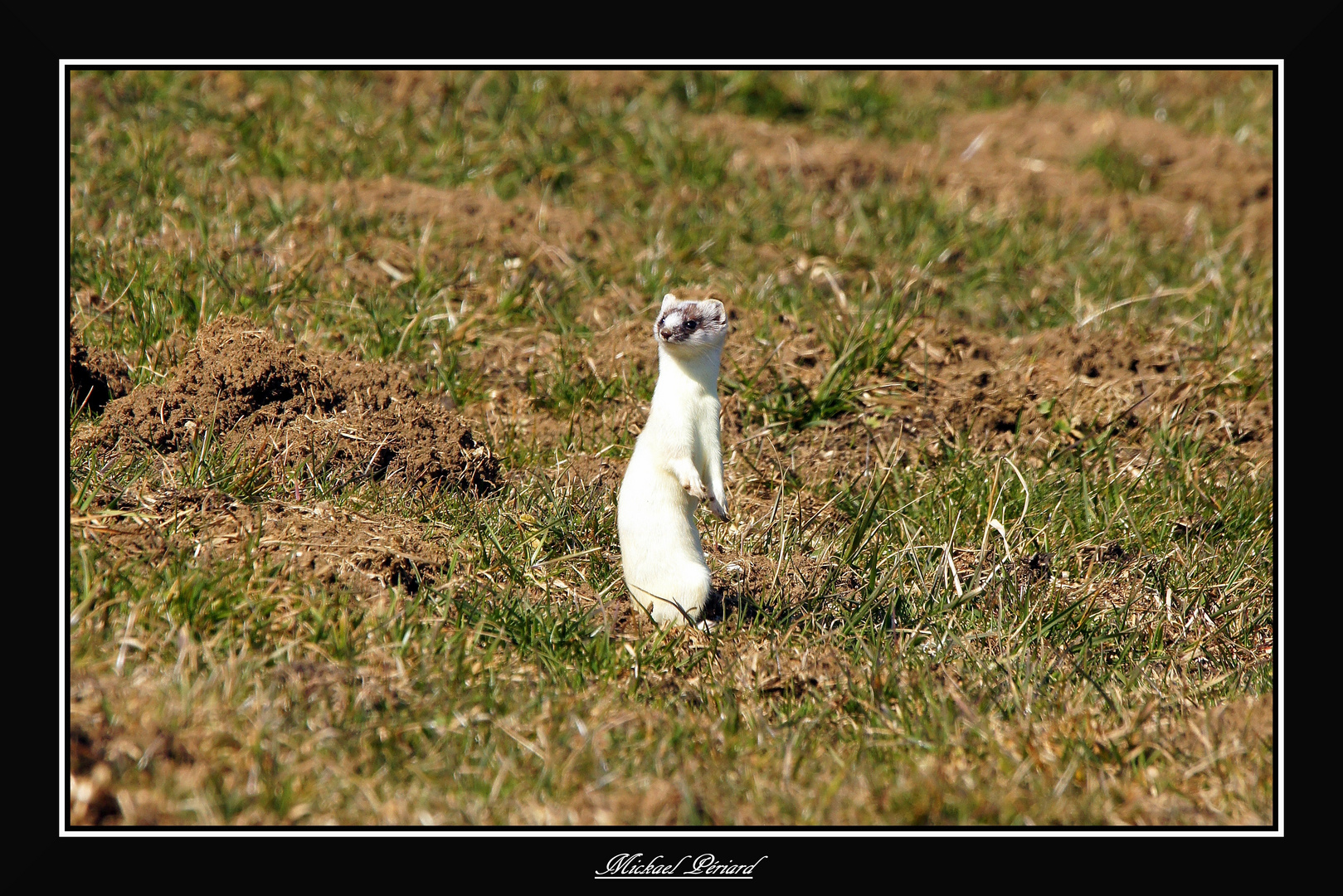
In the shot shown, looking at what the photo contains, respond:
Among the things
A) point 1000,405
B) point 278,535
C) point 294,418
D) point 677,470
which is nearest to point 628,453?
point 294,418

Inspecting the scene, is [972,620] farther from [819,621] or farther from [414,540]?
[414,540]

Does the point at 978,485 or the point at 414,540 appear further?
the point at 978,485

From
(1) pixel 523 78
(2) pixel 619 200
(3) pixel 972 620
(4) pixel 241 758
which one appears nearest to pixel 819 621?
(3) pixel 972 620

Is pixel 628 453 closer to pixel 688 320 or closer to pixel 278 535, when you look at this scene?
pixel 688 320

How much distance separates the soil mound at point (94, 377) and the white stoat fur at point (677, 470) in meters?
2.52

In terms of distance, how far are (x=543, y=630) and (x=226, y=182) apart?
14.9 ft

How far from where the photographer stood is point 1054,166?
9500 millimetres

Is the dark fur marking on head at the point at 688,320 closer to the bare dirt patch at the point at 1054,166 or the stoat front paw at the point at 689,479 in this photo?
the stoat front paw at the point at 689,479

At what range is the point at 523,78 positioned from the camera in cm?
877

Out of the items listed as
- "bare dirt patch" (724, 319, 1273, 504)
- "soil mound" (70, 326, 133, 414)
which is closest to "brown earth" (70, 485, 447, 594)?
"soil mound" (70, 326, 133, 414)

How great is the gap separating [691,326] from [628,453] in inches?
68.3

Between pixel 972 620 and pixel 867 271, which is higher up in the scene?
pixel 867 271

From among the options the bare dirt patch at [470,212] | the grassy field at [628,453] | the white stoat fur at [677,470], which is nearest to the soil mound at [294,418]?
the grassy field at [628,453]

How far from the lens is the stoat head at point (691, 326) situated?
13.2 ft
